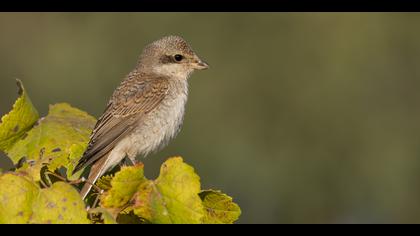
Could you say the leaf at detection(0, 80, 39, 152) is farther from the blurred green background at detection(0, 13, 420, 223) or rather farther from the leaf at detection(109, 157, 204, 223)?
the blurred green background at detection(0, 13, 420, 223)

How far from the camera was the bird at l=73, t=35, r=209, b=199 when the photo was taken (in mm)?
4812

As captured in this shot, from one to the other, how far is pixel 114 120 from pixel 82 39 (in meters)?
5.43

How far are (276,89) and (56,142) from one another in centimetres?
647

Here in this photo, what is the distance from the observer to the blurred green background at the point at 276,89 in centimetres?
886

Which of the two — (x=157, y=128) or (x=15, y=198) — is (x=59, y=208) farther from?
(x=157, y=128)

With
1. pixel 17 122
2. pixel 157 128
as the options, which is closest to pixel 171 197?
pixel 17 122

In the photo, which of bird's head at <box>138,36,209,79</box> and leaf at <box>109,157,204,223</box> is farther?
bird's head at <box>138,36,209,79</box>

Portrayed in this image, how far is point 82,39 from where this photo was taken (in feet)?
33.2

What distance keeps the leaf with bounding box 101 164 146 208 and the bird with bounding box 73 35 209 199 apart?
1724mm

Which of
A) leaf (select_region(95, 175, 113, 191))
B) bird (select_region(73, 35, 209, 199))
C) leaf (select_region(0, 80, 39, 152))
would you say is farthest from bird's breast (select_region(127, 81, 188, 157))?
leaf (select_region(95, 175, 113, 191))

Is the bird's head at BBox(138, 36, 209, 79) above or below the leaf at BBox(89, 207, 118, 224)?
above

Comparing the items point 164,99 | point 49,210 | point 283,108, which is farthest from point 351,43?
point 49,210

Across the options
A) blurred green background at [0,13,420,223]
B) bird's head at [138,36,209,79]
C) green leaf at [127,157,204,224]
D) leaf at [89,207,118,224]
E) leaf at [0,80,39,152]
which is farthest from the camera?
blurred green background at [0,13,420,223]

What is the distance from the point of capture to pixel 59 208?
2.70 metres
